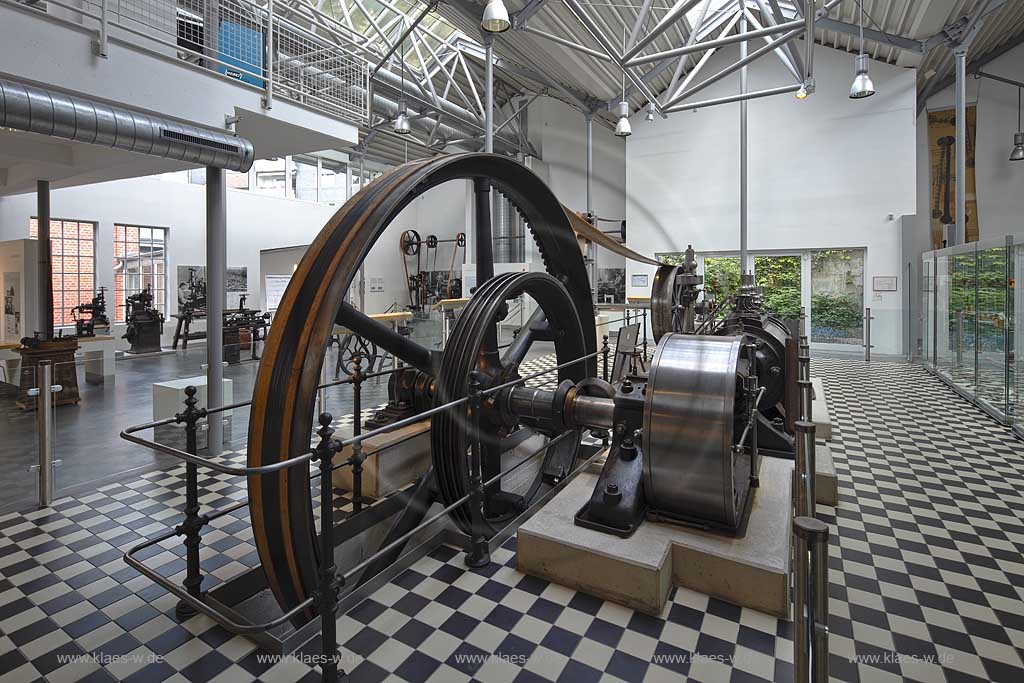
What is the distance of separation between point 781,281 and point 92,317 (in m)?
11.8

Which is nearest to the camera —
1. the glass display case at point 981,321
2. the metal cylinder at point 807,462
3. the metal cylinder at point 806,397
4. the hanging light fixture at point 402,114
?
the metal cylinder at point 807,462

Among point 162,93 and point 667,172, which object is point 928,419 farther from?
point 667,172

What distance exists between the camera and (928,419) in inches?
192

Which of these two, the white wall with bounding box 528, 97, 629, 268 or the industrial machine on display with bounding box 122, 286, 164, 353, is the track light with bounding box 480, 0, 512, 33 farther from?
the white wall with bounding box 528, 97, 629, 268

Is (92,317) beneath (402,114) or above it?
beneath

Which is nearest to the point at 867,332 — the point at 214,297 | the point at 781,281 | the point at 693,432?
the point at 781,281

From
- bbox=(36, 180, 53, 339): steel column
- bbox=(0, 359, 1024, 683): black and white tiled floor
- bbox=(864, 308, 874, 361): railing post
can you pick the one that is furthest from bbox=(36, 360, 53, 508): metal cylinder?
bbox=(864, 308, 874, 361): railing post

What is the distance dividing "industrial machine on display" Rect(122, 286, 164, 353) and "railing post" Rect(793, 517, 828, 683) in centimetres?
1080

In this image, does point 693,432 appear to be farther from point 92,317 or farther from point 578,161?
point 578,161

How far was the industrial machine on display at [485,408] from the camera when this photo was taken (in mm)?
1693

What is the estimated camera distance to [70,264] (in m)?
9.20

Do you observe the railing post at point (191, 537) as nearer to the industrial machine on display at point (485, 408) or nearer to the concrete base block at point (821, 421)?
the industrial machine on display at point (485, 408)

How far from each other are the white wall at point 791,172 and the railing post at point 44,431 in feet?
33.4

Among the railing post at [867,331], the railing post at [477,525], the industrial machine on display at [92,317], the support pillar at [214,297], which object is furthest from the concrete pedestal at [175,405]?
the railing post at [867,331]
